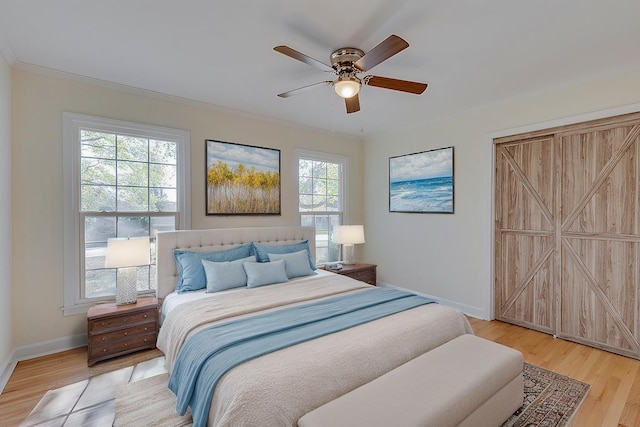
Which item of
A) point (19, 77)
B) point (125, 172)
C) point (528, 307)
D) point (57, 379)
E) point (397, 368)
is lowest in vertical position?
point (57, 379)

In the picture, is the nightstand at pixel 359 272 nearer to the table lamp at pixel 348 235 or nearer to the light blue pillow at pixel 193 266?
the table lamp at pixel 348 235

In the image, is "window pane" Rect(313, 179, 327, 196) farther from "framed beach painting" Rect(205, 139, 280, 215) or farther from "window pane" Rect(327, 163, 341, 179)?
"framed beach painting" Rect(205, 139, 280, 215)

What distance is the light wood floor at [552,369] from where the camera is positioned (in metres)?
2.08

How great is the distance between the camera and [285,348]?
68.8 inches

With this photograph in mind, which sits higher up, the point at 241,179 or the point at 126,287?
the point at 241,179

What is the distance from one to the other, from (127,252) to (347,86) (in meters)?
2.52

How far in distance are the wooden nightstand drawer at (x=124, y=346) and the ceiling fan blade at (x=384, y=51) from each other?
10.1 ft

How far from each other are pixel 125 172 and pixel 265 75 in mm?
1816

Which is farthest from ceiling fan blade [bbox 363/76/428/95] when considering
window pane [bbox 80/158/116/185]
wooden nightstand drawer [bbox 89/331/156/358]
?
wooden nightstand drawer [bbox 89/331/156/358]

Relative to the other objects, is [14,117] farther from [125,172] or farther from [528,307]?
[528,307]

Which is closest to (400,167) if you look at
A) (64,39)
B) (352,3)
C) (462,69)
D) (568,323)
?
(462,69)

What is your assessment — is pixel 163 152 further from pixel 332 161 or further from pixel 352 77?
pixel 332 161

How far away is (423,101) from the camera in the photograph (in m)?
3.57

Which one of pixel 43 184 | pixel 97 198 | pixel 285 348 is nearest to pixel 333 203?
pixel 97 198
